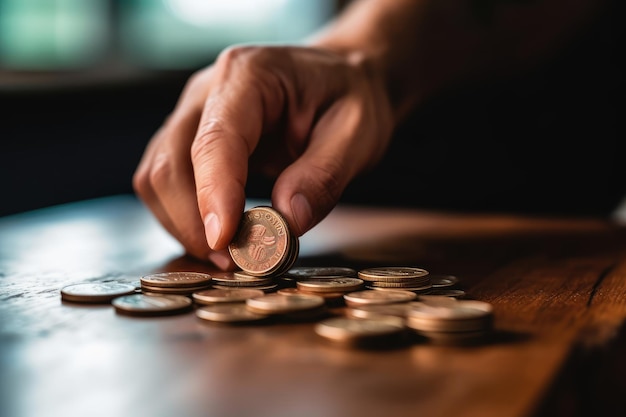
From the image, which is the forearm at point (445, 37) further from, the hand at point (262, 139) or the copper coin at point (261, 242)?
the copper coin at point (261, 242)

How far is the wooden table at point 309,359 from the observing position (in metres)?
0.52

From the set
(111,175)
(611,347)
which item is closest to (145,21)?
(111,175)

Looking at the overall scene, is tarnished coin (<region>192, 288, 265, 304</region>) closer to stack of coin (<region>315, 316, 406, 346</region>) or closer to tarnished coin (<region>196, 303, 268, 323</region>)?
tarnished coin (<region>196, 303, 268, 323</region>)

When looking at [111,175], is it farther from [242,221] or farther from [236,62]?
[242,221]

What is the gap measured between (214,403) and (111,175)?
10.4 feet

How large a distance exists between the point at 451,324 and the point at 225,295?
0.89ft

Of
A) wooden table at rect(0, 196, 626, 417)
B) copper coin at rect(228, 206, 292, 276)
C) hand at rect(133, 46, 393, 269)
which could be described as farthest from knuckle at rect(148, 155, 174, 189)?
copper coin at rect(228, 206, 292, 276)

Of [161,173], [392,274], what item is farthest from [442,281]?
[161,173]

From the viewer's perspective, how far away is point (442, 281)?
3.11 ft

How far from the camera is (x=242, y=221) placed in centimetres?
104

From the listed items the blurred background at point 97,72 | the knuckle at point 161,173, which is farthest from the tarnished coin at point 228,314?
the blurred background at point 97,72

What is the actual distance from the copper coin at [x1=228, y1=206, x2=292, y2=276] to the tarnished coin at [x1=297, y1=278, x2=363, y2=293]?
0.07 meters

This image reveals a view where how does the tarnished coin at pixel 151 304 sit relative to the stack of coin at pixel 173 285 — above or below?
below

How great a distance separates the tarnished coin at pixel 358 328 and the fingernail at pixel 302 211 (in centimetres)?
34
